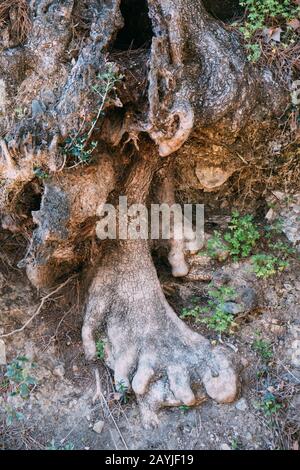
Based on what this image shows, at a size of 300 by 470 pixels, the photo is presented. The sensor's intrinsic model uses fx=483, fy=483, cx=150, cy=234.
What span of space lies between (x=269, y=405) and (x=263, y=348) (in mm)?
403

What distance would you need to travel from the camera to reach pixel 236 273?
Answer: 3723mm

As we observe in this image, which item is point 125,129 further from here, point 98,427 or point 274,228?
point 98,427

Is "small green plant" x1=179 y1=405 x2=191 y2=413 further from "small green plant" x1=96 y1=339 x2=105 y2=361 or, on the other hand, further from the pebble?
"small green plant" x1=96 y1=339 x2=105 y2=361

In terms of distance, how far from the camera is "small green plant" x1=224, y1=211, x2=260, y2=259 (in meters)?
3.74

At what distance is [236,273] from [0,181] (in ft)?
6.08

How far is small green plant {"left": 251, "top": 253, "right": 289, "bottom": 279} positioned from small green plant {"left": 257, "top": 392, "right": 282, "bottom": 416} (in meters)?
0.88

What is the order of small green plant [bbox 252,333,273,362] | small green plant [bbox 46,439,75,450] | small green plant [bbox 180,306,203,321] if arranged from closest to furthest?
1. small green plant [bbox 46,439,75,450]
2. small green plant [bbox 252,333,273,362]
3. small green plant [bbox 180,306,203,321]

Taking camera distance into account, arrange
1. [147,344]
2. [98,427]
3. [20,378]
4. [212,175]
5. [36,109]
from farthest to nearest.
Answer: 1. [212,175]
2. [147,344]
3. [98,427]
4. [20,378]
5. [36,109]

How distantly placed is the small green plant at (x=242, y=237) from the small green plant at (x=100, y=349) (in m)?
1.20

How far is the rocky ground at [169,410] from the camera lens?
10.3 ft

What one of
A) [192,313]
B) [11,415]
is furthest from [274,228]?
[11,415]

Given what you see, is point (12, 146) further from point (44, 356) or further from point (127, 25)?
point (44, 356)

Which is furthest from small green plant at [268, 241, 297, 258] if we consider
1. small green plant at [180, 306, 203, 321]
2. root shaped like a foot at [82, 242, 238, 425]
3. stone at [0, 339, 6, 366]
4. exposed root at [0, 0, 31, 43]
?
exposed root at [0, 0, 31, 43]

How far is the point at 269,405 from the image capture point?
316 cm
